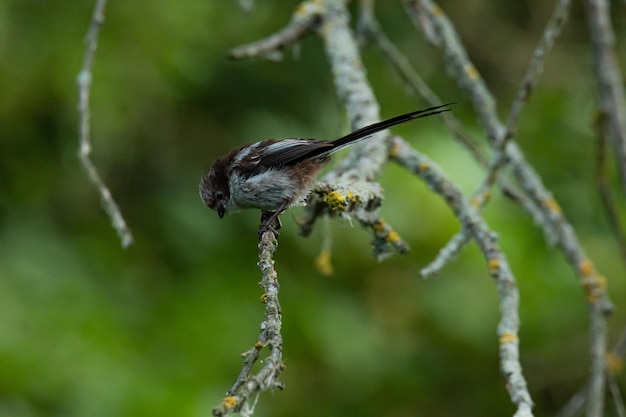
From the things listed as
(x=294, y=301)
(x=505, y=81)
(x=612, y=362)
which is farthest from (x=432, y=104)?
(x=505, y=81)

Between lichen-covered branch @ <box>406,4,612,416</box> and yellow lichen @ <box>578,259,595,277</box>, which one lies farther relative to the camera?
yellow lichen @ <box>578,259,595,277</box>

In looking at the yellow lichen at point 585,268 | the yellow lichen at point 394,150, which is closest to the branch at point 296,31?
the yellow lichen at point 394,150

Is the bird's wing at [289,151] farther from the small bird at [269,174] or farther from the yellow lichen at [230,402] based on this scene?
the yellow lichen at [230,402]

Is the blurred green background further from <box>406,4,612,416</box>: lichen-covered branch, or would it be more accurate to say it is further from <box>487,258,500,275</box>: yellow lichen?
<box>487,258,500,275</box>: yellow lichen

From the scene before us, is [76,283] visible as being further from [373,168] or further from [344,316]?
[373,168]

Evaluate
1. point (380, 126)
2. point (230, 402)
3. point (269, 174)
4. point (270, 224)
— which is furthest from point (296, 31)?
point (230, 402)

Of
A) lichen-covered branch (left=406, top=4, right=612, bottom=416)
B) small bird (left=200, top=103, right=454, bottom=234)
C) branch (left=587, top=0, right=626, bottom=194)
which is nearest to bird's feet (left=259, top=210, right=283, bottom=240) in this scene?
small bird (left=200, top=103, right=454, bottom=234)
